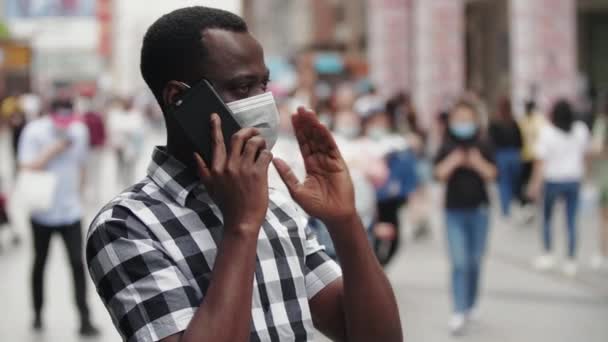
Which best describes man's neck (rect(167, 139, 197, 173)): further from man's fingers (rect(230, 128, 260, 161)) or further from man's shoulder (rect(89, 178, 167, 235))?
man's fingers (rect(230, 128, 260, 161))

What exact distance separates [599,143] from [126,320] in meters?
10.0

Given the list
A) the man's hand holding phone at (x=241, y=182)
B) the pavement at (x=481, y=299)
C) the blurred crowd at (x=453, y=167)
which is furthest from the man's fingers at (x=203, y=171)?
the pavement at (x=481, y=299)

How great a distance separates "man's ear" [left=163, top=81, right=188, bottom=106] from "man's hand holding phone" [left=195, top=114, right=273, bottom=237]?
189 millimetres

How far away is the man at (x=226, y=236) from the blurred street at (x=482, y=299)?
3032 mm

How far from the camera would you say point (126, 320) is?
1.71m

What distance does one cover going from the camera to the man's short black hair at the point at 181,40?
182cm

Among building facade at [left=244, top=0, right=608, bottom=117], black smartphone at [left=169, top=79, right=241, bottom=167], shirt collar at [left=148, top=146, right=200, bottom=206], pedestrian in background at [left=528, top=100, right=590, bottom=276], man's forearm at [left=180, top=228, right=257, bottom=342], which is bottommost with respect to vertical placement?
building facade at [left=244, top=0, right=608, bottom=117]

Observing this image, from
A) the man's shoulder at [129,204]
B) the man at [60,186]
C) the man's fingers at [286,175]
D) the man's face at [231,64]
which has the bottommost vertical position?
the man at [60,186]

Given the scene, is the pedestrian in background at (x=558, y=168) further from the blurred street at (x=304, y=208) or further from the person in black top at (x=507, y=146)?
the person in black top at (x=507, y=146)

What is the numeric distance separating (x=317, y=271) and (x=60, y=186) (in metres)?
5.32

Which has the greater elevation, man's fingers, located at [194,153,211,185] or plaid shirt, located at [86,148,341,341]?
man's fingers, located at [194,153,211,185]

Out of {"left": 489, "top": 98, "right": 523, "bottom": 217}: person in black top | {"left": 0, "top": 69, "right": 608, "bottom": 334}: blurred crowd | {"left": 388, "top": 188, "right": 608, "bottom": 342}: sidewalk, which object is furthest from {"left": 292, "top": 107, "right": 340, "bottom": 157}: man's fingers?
{"left": 489, "top": 98, "right": 523, "bottom": 217}: person in black top

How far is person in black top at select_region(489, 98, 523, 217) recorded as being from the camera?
12992mm

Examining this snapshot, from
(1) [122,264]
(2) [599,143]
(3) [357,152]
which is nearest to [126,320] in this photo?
(1) [122,264]
